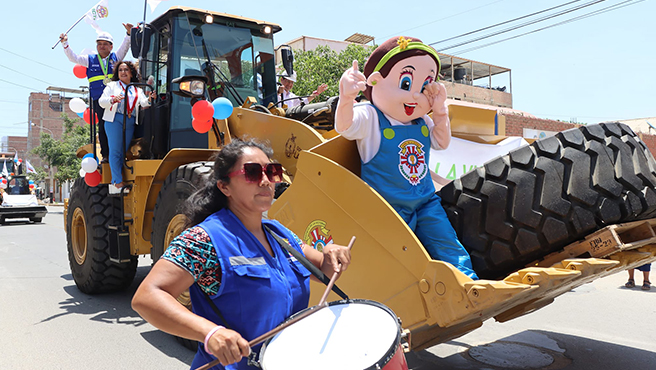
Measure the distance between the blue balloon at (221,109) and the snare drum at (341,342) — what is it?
130 inches

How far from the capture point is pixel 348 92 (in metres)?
3.27

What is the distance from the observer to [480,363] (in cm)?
420

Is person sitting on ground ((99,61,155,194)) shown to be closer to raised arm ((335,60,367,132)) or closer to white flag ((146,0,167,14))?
white flag ((146,0,167,14))

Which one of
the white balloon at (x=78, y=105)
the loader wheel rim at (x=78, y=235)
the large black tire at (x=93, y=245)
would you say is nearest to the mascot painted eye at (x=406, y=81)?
the large black tire at (x=93, y=245)

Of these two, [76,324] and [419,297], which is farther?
[76,324]

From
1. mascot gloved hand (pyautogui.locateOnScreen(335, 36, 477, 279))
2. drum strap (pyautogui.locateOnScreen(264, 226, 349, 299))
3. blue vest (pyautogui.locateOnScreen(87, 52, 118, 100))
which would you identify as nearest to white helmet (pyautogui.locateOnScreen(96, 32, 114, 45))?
blue vest (pyautogui.locateOnScreen(87, 52, 118, 100))

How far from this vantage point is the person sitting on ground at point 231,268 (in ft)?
5.45

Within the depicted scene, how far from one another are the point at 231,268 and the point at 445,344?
3451 millimetres

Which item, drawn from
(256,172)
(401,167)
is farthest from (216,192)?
(401,167)

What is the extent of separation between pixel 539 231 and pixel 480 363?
1.86 meters

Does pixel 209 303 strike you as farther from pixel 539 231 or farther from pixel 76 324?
pixel 76 324

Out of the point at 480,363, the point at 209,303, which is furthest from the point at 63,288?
the point at 209,303

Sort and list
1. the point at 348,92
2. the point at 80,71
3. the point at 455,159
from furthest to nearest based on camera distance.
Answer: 1. the point at 80,71
2. the point at 455,159
3. the point at 348,92

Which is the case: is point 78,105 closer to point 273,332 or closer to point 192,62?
point 192,62
